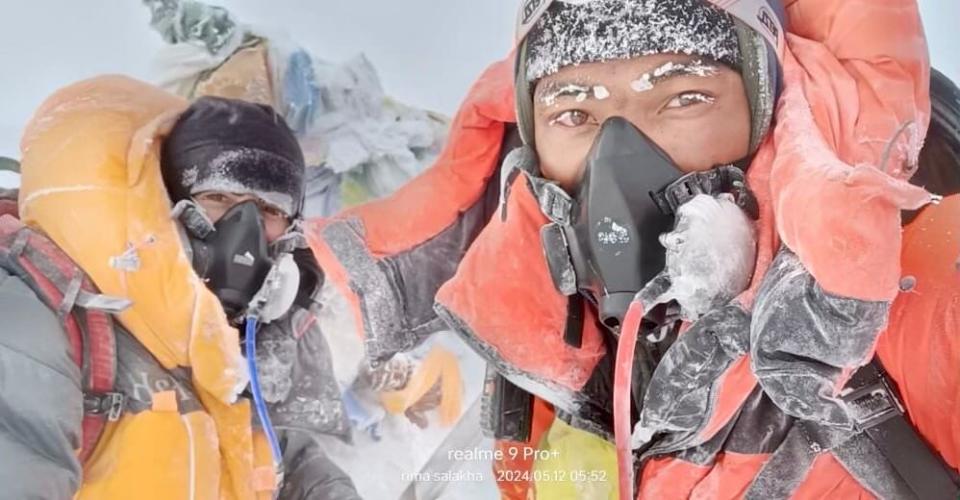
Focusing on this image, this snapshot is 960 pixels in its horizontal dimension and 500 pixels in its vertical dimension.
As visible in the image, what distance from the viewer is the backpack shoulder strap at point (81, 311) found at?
37.7 inches

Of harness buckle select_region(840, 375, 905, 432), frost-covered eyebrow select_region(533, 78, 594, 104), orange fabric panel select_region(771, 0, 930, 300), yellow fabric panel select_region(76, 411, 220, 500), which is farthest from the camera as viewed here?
yellow fabric panel select_region(76, 411, 220, 500)

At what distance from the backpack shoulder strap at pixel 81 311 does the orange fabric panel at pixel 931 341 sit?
2.25ft

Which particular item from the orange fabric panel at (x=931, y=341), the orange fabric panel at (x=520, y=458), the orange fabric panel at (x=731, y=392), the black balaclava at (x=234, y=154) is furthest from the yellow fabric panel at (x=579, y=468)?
the black balaclava at (x=234, y=154)

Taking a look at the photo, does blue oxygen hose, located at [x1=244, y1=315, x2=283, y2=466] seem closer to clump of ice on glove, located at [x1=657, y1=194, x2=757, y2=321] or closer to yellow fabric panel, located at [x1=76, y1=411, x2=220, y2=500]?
yellow fabric panel, located at [x1=76, y1=411, x2=220, y2=500]

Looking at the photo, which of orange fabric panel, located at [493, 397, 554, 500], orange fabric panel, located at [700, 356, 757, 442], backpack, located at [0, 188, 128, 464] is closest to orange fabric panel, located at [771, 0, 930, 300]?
orange fabric panel, located at [700, 356, 757, 442]

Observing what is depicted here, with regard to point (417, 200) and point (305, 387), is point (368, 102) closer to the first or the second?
point (417, 200)

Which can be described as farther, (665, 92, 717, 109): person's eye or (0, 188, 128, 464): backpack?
(0, 188, 128, 464): backpack

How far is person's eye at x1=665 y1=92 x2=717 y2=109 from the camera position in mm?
828

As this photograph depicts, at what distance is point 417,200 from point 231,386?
265 mm

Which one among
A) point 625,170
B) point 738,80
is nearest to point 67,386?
point 625,170

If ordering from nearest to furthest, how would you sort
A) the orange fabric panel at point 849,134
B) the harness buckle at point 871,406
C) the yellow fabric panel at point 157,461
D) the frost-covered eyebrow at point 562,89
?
the orange fabric panel at point 849,134
the harness buckle at point 871,406
the frost-covered eyebrow at point 562,89
the yellow fabric panel at point 157,461

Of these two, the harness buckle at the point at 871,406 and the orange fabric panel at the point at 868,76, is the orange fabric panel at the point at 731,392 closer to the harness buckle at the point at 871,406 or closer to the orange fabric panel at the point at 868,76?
the harness buckle at the point at 871,406

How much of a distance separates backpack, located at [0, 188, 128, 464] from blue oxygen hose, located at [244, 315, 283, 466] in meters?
0.13

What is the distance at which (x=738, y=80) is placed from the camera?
83 cm
